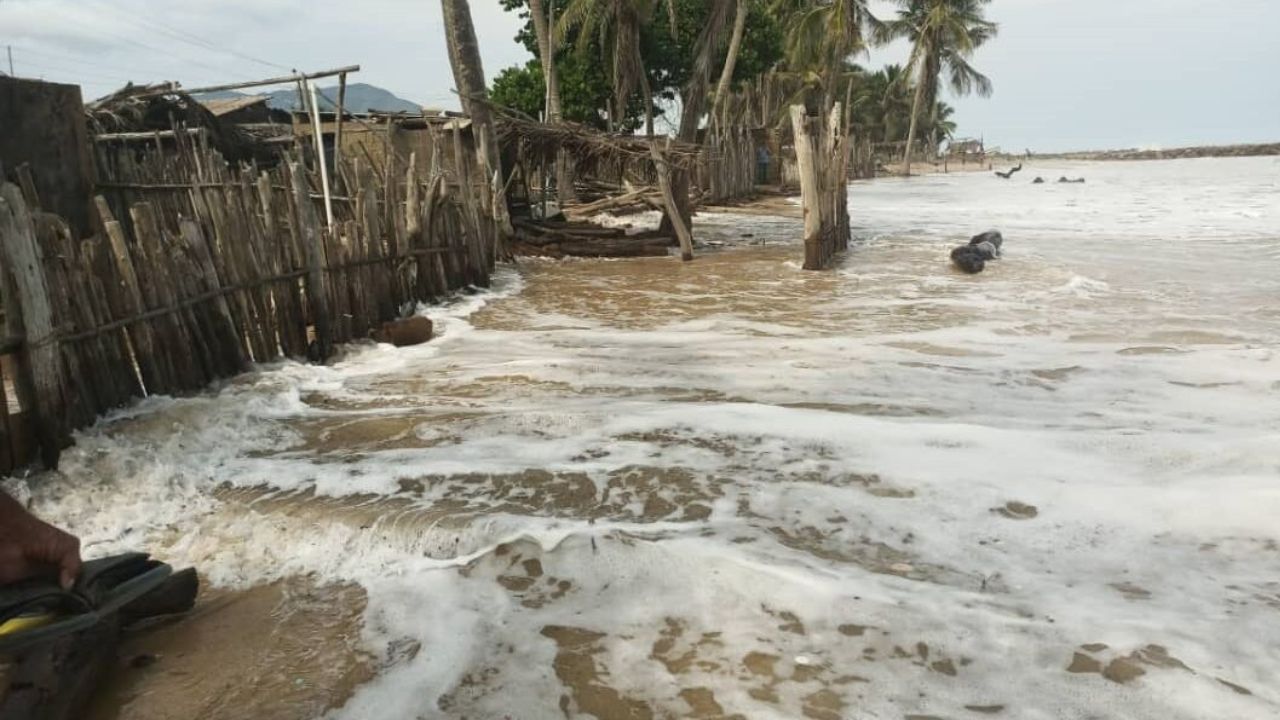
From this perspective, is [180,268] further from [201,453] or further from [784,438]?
[784,438]

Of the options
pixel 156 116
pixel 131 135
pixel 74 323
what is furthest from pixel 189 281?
pixel 156 116

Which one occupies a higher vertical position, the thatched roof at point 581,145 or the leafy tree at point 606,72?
the leafy tree at point 606,72

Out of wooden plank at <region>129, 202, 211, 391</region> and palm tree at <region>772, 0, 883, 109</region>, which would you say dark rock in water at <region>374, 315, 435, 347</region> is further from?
palm tree at <region>772, 0, 883, 109</region>

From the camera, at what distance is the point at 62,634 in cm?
201

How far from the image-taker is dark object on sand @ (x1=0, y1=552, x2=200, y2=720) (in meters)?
1.93

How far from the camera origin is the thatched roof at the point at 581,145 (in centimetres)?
1070

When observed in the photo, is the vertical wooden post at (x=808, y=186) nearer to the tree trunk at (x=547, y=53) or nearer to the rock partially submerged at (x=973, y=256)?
the rock partially submerged at (x=973, y=256)

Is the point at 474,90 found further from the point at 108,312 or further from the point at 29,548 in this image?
the point at 29,548

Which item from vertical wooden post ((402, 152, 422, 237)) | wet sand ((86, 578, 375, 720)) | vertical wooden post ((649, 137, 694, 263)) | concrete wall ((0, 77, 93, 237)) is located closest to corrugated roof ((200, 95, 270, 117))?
concrete wall ((0, 77, 93, 237))

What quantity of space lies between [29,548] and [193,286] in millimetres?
2675

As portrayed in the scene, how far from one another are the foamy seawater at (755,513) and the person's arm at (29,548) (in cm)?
64

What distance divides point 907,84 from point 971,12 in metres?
5.32

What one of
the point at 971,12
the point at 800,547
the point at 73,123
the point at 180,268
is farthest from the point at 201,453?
the point at 971,12

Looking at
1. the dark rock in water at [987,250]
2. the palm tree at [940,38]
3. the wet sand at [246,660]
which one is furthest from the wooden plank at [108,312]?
the palm tree at [940,38]
